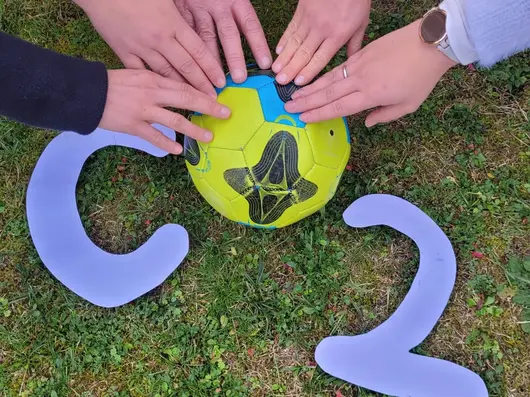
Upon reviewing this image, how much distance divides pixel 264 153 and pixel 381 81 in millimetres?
513

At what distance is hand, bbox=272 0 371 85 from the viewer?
7.52 feet

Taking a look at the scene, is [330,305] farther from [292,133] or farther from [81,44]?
[81,44]

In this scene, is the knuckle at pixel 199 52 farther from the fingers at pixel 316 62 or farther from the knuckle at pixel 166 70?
the fingers at pixel 316 62

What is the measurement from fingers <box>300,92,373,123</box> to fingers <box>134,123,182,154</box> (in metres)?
0.55

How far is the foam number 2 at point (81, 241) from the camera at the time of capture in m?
2.64

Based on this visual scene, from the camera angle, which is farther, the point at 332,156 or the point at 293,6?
the point at 293,6

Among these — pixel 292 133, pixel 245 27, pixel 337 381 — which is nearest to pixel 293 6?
pixel 245 27

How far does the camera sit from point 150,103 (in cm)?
224

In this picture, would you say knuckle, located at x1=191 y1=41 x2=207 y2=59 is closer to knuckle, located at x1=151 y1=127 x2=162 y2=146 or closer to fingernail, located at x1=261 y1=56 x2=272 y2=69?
fingernail, located at x1=261 y1=56 x2=272 y2=69

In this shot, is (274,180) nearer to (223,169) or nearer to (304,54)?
(223,169)

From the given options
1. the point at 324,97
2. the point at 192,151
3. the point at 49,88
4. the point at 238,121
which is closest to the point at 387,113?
the point at 324,97

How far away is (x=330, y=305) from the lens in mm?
2691

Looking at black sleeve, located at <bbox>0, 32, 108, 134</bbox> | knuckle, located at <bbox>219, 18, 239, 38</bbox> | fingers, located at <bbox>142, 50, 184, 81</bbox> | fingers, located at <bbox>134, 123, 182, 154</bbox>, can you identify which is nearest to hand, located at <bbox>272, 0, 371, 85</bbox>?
knuckle, located at <bbox>219, 18, 239, 38</bbox>

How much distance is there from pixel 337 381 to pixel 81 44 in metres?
2.14
